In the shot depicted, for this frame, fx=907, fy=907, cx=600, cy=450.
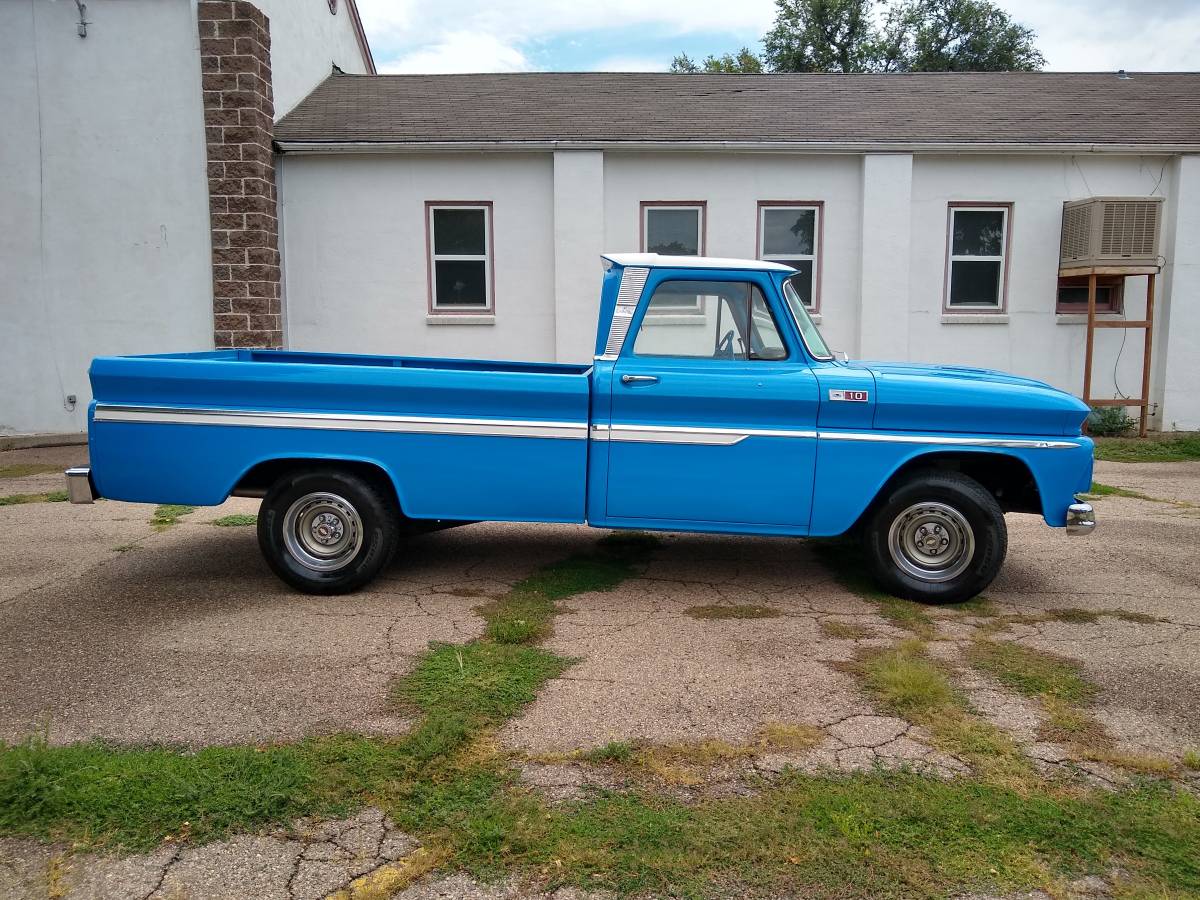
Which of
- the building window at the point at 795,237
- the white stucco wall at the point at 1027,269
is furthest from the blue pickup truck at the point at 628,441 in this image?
the white stucco wall at the point at 1027,269

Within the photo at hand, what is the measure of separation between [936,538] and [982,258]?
30.8 ft

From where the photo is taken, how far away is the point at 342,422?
5.34 metres

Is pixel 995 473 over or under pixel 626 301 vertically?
under

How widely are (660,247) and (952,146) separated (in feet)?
14.2

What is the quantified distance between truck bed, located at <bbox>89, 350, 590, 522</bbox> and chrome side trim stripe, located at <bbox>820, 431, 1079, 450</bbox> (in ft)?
5.06

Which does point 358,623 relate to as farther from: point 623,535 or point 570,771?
point 623,535

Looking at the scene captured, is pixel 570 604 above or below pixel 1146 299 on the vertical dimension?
below

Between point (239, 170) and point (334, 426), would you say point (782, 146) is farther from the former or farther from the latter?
point (334, 426)

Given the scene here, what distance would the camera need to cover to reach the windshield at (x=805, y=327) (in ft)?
18.2

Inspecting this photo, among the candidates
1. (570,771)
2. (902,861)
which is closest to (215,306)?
(570,771)

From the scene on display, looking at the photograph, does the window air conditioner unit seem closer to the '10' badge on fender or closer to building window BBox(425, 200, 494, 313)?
building window BBox(425, 200, 494, 313)

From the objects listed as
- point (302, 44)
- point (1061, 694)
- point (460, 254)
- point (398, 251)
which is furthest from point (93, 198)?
point (1061, 694)

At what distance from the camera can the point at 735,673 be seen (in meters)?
4.41

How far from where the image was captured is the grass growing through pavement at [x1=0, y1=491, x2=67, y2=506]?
8539mm
